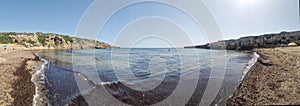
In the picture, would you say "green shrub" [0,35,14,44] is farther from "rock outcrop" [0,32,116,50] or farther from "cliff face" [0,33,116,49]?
"rock outcrop" [0,32,116,50]

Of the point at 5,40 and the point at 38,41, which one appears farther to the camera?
the point at 38,41

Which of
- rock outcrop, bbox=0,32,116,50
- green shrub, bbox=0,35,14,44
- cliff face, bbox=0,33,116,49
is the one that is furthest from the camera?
rock outcrop, bbox=0,32,116,50

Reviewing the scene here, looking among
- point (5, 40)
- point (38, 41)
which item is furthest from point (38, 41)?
point (5, 40)

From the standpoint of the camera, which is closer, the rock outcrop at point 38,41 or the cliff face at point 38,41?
the cliff face at point 38,41

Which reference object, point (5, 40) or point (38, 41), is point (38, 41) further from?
point (5, 40)

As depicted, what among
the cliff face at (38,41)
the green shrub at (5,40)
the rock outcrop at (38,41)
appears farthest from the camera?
the rock outcrop at (38,41)

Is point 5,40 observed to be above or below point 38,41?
below

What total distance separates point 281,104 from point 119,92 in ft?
28.6

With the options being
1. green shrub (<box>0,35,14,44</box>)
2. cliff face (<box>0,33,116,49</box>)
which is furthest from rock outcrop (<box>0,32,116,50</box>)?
green shrub (<box>0,35,14,44</box>)

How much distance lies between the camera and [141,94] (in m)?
13.1

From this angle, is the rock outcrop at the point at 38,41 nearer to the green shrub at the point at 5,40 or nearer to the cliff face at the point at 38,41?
the cliff face at the point at 38,41

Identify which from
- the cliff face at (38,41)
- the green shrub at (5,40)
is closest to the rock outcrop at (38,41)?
the cliff face at (38,41)

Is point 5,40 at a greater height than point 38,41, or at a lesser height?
lesser

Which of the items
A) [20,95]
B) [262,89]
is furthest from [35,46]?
[262,89]
